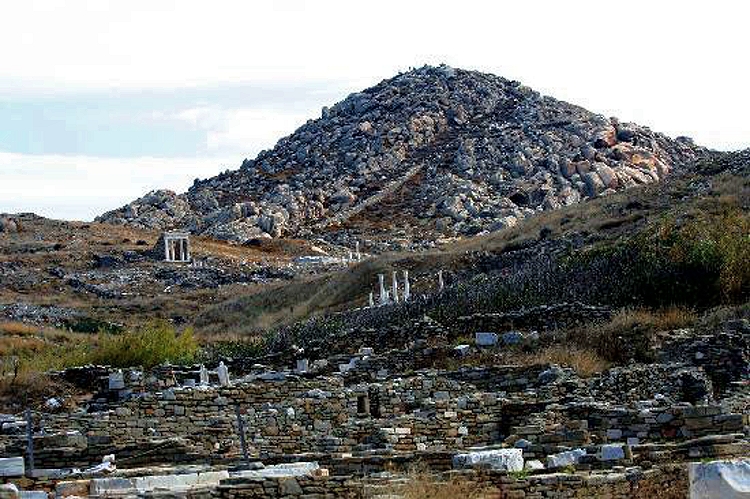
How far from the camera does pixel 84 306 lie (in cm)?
6744

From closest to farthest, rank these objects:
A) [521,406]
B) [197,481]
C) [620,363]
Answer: [197,481] → [521,406] → [620,363]

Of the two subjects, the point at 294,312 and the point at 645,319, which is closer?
the point at 645,319

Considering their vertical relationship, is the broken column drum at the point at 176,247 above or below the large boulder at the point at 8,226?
below

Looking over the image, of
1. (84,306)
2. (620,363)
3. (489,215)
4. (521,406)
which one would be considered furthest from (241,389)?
(489,215)

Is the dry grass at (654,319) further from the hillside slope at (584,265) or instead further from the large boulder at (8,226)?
the large boulder at (8,226)

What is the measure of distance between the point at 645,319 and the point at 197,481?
13.0 m

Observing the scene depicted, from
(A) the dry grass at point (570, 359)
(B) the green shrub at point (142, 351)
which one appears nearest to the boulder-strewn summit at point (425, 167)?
(B) the green shrub at point (142, 351)

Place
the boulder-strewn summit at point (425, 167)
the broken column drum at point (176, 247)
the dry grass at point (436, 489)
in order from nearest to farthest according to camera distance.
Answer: the dry grass at point (436, 489) < the broken column drum at point (176, 247) < the boulder-strewn summit at point (425, 167)

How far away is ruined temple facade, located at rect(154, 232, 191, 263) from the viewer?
8300 cm

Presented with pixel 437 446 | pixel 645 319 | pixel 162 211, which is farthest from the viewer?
pixel 162 211

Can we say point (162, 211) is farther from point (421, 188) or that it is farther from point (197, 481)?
point (197, 481)

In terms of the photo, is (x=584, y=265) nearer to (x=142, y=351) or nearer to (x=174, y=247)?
(x=142, y=351)

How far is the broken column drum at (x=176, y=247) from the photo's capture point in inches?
3265

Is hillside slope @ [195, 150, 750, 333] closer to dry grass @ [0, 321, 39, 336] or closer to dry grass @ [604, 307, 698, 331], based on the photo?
dry grass @ [604, 307, 698, 331]
